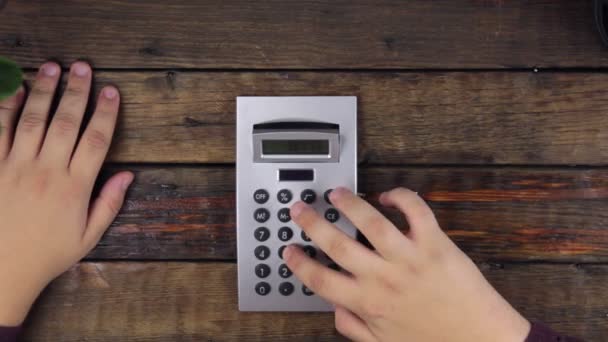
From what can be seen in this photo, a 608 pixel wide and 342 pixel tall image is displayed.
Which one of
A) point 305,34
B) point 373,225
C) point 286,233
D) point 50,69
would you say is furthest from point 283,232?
point 50,69

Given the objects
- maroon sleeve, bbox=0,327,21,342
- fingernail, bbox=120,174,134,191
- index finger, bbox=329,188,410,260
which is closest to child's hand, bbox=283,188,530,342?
index finger, bbox=329,188,410,260

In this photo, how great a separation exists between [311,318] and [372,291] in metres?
0.14

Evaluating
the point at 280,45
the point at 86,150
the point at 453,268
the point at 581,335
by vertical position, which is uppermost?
the point at 280,45

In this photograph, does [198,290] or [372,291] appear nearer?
[372,291]

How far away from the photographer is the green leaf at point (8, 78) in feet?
2.24

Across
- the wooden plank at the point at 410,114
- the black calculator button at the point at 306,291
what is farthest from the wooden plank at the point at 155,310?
the wooden plank at the point at 410,114

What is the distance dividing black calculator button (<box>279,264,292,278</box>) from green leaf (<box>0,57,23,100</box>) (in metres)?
0.36

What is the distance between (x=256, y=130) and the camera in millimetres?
721

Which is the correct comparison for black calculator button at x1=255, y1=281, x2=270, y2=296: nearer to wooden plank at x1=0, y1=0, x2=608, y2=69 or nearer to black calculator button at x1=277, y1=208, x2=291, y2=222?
black calculator button at x1=277, y1=208, x2=291, y2=222

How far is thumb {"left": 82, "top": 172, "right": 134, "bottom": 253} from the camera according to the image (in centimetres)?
74

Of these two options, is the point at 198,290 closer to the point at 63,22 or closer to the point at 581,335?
the point at 63,22

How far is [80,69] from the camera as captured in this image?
29.2 inches

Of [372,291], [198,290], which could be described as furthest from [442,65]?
[198,290]

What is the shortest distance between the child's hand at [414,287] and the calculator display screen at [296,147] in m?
0.09
